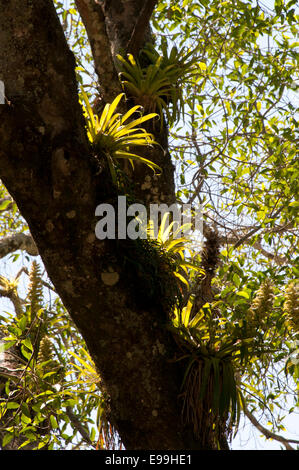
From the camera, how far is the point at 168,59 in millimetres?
2832

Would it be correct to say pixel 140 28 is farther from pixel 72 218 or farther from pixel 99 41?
pixel 72 218

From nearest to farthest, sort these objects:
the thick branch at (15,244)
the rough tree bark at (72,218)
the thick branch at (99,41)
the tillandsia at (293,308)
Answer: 1. the rough tree bark at (72,218)
2. the tillandsia at (293,308)
3. the thick branch at (99,41)
4. the thick branch at (15,244)

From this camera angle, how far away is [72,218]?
5.55ft

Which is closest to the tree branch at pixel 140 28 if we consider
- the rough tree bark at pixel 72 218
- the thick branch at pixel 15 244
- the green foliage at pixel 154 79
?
the green foliage at pixel 154 79

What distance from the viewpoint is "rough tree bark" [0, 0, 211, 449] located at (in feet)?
5.49

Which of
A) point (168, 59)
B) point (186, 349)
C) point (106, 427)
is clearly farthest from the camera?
point (168, 59)

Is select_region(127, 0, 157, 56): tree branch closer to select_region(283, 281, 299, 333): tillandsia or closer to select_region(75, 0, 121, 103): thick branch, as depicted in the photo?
select_region(75, 0, 121, 103): thick branch

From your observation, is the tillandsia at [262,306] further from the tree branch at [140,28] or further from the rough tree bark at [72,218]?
the tree branch at [140,28]

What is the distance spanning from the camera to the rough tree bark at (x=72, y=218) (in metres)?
1.67

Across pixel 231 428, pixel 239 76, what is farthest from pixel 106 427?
pixel 239 76

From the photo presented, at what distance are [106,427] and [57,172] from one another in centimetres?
107

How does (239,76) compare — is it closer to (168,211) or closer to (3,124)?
(168,211)

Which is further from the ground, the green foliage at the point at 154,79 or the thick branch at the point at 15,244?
the green foliage at the point at 154,79

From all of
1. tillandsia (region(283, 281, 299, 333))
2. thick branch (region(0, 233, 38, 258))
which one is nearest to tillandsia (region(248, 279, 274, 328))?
tillandsia (region(283, 281, 299, 333))
